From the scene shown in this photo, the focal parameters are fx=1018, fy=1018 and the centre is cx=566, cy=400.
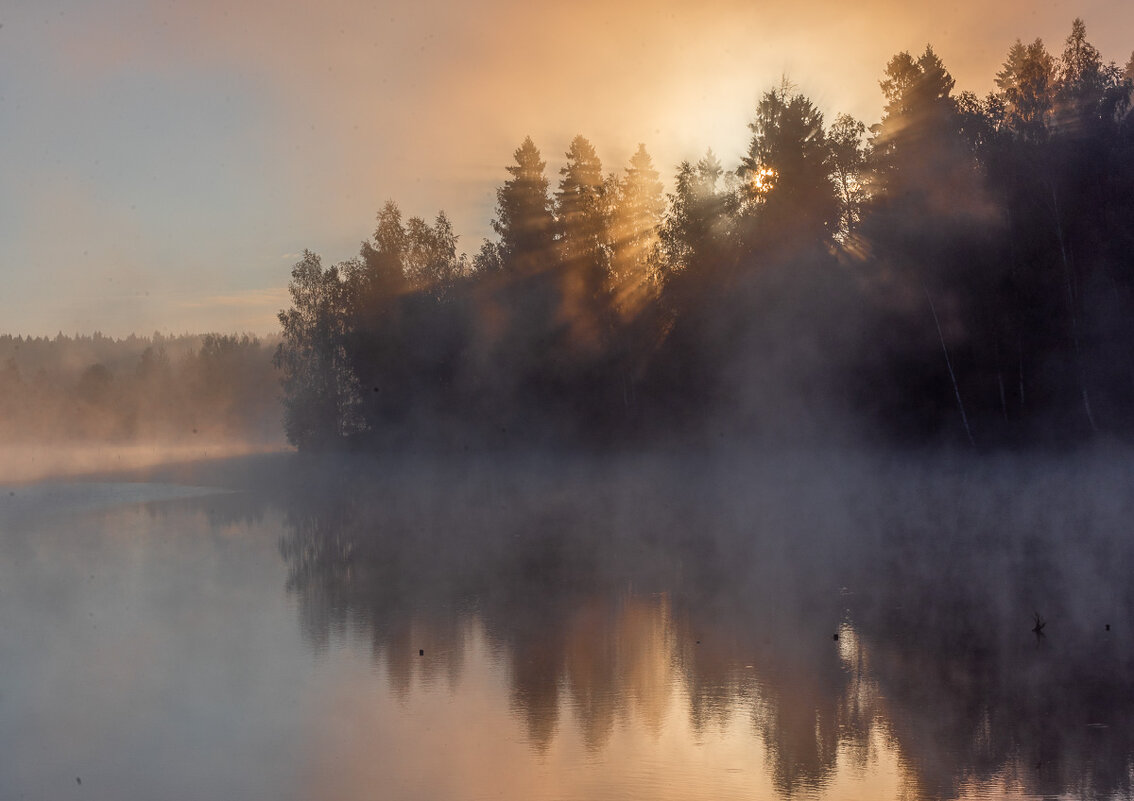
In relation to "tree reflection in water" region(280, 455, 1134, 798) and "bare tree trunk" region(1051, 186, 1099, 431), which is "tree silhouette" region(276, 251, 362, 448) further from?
"bare tree trunk" region(1051, 186, 1099, 431)

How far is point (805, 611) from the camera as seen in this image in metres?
14.7

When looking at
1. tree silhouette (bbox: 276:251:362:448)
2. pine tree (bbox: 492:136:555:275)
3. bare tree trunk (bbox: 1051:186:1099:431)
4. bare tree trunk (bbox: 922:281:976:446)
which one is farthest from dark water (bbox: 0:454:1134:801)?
tree silhouette (bbox: 276:251:362:448)

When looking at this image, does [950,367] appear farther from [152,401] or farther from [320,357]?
[152,401]

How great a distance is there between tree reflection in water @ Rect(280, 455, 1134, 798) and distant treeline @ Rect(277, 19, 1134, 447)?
4634 millimetres

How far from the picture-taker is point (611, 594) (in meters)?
16.5

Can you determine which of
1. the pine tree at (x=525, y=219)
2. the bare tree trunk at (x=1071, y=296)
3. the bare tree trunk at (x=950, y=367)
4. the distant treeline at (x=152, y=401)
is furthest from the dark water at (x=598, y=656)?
A: the distant treeline at (x=152, y=401)

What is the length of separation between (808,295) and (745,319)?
10.2 ft

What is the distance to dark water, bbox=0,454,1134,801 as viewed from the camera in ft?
28.2

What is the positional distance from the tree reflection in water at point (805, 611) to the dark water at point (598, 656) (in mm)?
61

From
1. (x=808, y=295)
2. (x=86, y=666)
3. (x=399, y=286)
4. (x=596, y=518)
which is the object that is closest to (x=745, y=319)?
(x=808, y=295)

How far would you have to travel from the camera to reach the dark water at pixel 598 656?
861cm

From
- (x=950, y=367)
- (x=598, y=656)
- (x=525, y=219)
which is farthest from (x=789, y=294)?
(x=598, y=656)

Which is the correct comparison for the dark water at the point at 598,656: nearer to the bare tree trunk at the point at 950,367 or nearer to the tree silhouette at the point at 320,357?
the bare tree trunk at the point at 950,367

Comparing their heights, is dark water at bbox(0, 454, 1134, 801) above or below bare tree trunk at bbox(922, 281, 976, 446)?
below
